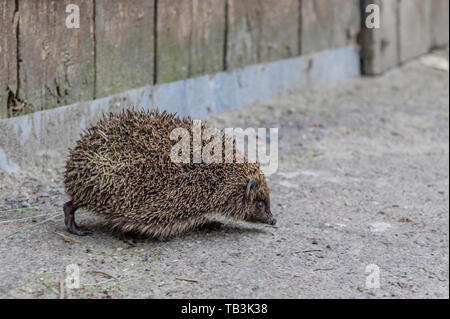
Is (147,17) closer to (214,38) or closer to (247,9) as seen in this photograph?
(214,38)

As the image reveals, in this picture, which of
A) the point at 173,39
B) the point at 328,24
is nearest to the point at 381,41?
the point at 328,24

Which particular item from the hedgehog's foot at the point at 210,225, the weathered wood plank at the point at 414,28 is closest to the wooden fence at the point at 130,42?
the hedgehog's foot at the point at 210,225

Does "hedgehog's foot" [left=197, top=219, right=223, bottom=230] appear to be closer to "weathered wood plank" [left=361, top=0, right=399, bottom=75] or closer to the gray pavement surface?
the gray pavement surface

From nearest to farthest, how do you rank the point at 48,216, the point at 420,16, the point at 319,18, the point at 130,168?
the point at 130,168, the point at 48,216, the point at 319,18, the point at 420,16

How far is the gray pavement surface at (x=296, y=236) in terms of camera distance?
3.94 meters

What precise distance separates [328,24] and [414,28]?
2611 millimetres

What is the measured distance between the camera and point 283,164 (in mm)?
6562

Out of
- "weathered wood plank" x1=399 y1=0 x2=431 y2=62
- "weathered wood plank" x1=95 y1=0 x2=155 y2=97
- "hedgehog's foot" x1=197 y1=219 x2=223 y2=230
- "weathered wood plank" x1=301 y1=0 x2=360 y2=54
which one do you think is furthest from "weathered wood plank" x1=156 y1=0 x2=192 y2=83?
"weathered wood plank" x1=399 y1=0 x2=431 y2=62

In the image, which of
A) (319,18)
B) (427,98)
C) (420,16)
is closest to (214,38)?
(319,18)

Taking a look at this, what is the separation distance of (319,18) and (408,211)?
4167 mm

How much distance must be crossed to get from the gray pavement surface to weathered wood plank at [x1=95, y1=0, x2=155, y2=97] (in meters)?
0.91

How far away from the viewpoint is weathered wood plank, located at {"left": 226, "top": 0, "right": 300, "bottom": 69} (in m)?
7.60

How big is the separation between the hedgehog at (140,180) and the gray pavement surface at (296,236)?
6.9 inches

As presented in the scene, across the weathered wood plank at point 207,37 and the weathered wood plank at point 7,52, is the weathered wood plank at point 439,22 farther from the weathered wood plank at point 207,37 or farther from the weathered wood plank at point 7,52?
the weathered wood plank at point 7,52
